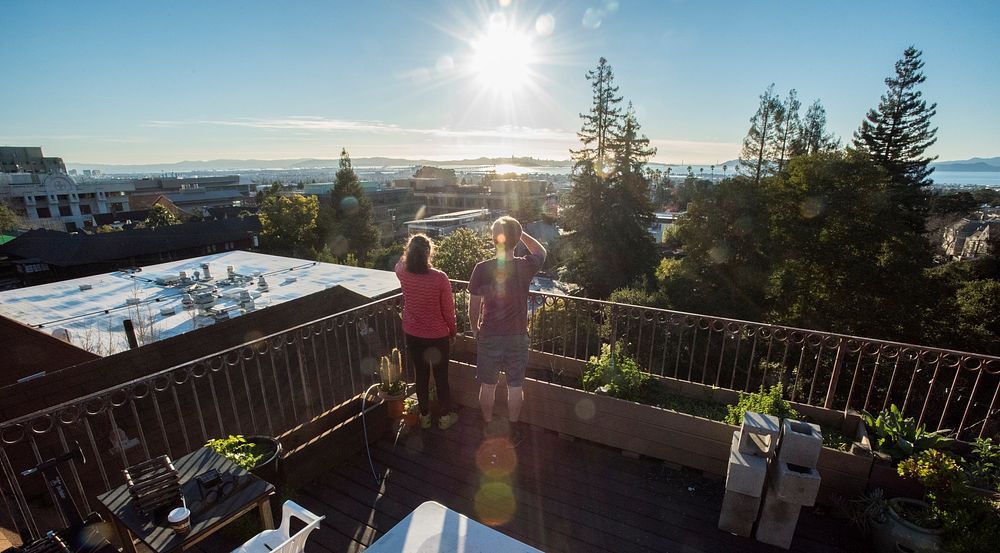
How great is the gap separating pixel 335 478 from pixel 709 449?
3.18 metres

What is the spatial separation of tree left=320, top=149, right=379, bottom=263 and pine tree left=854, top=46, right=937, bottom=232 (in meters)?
35.5

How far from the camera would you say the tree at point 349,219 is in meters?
39.4

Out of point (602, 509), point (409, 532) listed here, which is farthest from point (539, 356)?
point (409, 532)

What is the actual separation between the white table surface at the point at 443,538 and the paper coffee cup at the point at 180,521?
89 centimetres

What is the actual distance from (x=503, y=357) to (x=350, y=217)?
127 ft

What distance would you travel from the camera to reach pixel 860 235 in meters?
16.2

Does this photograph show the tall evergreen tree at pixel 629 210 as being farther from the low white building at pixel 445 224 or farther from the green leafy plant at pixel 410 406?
the green leafy plant at pixel 410 406

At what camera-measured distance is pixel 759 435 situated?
3.09m

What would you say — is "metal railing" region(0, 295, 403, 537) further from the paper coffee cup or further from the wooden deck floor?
the paper coffee cup

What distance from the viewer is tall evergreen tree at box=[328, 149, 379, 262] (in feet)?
129

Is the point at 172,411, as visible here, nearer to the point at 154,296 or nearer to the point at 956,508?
the point at 956,508

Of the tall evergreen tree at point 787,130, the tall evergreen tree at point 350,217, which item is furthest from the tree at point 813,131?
the tall evergreen tree at point 350,217

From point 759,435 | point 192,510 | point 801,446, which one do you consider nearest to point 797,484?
point 801,446

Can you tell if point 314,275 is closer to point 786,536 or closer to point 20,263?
point 786,536
